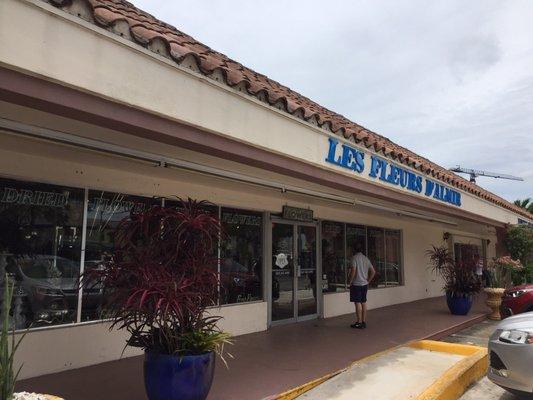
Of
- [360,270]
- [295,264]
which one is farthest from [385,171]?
[295,264]

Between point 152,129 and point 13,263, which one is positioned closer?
point 152,129

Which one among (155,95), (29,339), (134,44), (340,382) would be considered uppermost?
(134,44)

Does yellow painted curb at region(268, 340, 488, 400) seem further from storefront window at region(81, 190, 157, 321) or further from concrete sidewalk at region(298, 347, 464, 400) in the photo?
storefront window at region(81, 190, 157, 321)

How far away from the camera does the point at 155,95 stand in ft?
13.9

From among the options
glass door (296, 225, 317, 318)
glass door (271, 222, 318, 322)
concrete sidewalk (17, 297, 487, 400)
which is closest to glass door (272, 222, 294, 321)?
glass door (271, 222, 318, 322)

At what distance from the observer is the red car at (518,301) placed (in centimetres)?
1020

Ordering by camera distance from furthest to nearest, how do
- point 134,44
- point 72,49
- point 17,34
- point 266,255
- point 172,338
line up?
point 266,255 → point 172,338 → point 134,44 → point 72,49 → point 17,34

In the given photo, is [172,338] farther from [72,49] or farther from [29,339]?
[72,49]

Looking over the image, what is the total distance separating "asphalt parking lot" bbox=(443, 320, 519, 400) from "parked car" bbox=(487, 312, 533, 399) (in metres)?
0.71

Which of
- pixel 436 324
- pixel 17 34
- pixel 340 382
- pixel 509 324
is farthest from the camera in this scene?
pixel 436 324

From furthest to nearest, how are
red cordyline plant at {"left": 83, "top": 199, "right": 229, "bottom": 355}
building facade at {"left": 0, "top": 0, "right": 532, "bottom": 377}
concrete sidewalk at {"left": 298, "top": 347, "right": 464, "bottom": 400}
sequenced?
1. concrete sidewalk at {"left": 298, "top": 347, "right": 464, "bottom": 400}
2. red cordyline plant at {"left": 83, "top": 199, "right": 229, "bottom": 355}
3. building facade at {"left": 0, "top": 0, "right": 532, "bottom": 377}

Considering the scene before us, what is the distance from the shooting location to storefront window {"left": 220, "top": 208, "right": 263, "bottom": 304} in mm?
8562

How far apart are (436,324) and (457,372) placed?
4516mm

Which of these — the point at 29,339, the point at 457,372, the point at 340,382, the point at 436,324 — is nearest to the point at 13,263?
the point at 29,339
